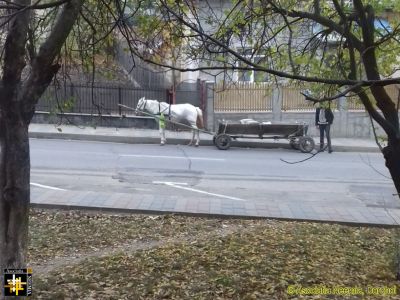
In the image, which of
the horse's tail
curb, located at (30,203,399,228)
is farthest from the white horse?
curb, located at (30,203,399,228)

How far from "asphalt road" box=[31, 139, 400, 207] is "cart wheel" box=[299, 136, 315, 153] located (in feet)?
1.64

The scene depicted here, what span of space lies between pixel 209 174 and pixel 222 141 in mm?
6077

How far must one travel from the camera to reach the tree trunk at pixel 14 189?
4.41 m

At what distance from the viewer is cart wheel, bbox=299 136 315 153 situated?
1993 cm

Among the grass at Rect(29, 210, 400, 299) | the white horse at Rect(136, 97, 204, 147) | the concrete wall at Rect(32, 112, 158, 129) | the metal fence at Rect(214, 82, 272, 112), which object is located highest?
the metal fence at Rect(214, 82, 272, 112)

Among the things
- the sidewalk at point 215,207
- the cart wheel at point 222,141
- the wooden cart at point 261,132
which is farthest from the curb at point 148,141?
the sidewalk at point 215,207

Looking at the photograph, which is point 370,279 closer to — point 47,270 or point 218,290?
point 218,290

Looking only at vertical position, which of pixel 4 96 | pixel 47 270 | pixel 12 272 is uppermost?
pixel 4 96

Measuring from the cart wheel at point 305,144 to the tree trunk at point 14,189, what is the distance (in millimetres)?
16164

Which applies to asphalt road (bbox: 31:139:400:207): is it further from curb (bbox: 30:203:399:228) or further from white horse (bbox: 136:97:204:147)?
curb (bbox: 30:203:399:228)

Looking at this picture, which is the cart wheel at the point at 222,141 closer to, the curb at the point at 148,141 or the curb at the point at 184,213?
the curb at the point at 148,141

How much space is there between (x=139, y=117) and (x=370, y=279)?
18.9 meters

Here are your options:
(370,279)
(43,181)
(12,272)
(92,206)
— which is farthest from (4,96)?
(43,181)

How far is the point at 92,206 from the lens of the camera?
9.06 m
